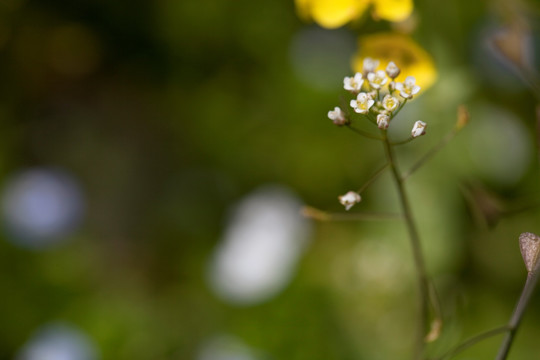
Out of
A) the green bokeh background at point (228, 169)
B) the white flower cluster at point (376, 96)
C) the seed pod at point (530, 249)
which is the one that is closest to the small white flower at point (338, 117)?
the white flower cluster at point (376, 96)

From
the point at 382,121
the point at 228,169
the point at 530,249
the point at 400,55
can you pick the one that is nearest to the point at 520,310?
the point at 530,249

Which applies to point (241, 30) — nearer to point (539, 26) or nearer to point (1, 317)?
point (539, 26)

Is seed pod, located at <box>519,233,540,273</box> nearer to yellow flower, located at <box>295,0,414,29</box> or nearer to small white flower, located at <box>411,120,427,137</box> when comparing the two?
small white flower, located at <box>411,120,427,137</box>

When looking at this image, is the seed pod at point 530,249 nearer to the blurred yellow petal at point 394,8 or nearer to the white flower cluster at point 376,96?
the white flower cluster at point 376,96

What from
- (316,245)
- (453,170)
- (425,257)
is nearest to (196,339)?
(316,245)

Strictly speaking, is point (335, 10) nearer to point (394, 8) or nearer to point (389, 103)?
point (394, 8)

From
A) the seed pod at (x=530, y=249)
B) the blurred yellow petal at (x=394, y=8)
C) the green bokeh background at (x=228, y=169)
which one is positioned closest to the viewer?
the seed pod at (x=530, y=249)

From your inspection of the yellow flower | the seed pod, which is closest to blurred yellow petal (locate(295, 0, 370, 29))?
the yellow flower
